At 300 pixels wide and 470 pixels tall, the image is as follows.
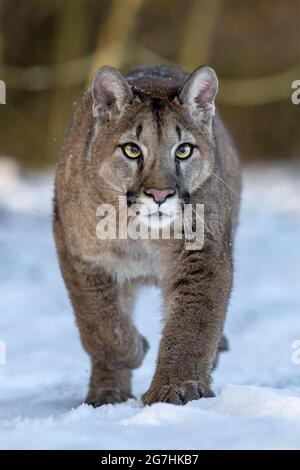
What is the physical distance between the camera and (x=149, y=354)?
764 centimetres

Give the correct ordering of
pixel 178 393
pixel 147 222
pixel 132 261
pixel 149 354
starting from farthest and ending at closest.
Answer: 1. pixel 149 354
2. pixel 132 261
3. pixel 147 222
4. pixel 178 393

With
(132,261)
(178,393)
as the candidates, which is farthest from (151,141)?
(178,393)

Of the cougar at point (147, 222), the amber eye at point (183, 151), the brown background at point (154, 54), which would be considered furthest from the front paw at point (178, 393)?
the brown background at point (154, 54)

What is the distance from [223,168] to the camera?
629 cm

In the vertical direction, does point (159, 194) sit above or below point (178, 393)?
above

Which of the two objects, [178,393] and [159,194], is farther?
→ [159,194]

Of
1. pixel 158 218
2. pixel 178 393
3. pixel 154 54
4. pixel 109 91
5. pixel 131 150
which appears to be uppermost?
pixel 154 54

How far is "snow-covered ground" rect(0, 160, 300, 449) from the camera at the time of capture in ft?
13.8

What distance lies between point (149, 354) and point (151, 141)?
250cm

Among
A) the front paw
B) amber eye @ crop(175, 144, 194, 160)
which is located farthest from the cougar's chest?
the front paw

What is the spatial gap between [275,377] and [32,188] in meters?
9.92

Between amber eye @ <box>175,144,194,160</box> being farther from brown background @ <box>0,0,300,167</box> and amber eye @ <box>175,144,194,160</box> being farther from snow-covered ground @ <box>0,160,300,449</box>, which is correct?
brown background @ <box>0,0,300,167</box>

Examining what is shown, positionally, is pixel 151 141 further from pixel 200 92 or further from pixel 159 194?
pixel 200 92

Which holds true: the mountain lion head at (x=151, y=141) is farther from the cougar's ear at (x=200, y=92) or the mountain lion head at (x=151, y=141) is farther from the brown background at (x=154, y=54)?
the brown background at (x=154, y=54)
